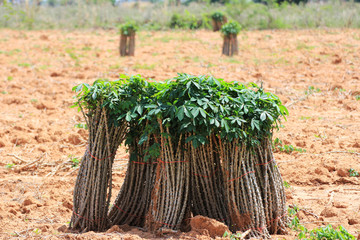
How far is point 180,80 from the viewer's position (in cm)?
332

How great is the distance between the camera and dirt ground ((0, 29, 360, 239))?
4.36 meters

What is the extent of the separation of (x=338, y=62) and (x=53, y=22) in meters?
14.1

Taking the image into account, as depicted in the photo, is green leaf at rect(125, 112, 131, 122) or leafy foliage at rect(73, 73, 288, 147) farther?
green leaf at rect(125, 112, 131, 122)

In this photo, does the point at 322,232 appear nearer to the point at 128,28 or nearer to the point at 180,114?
the point at 180,114

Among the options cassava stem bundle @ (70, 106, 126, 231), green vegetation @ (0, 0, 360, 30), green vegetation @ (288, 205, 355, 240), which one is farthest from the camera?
green vegetation @ (0, 0, 360, 30)

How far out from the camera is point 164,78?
358 inches

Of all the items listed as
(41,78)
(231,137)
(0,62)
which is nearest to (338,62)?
(41,78)

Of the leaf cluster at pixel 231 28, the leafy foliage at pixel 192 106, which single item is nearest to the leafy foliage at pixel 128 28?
the leaf cluster at pixel 231 28

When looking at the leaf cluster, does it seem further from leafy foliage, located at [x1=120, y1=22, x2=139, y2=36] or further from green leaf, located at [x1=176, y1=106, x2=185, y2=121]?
green leaf, located at [x1=176, y1=106, x2=185, y2=121]

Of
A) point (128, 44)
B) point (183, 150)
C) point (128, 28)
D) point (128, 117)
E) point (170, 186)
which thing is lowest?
point (170, 186)

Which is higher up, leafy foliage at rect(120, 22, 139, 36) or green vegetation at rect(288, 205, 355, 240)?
leafy foliage at rect(120, 22, 139, 36)

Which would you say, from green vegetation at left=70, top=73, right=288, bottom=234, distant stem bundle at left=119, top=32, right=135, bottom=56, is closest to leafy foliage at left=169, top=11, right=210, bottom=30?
distant stem bundle at left=119, top=32, right=135, bottom=56

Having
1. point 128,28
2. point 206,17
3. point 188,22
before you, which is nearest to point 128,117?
point 128,28

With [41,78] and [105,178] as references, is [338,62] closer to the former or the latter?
[41,78]
